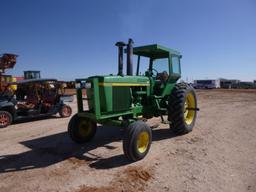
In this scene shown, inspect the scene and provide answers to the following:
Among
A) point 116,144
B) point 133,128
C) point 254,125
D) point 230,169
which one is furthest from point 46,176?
point 254,125

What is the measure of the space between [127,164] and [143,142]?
0.70 metres

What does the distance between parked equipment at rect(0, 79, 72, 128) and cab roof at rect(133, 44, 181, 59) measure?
4.94 metres

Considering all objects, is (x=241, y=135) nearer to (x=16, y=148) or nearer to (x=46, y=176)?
(x=46, y=176)

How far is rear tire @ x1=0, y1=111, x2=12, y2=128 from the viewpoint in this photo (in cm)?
925

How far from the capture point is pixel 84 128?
22.2ft

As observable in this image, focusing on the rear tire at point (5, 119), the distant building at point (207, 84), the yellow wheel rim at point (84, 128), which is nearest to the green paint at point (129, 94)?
the yellow wheel rim at point (84, 128)

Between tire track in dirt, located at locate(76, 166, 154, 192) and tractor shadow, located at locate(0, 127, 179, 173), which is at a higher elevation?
tractor shadow, located at locate(0, 127, 179, 173)

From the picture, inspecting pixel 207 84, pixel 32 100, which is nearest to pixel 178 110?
pixel 32 100

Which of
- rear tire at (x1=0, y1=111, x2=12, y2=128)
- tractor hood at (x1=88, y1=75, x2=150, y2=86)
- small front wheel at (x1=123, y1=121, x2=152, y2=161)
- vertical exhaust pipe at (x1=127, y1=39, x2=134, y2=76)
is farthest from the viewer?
rear tire at (x1=0, y1=111, x2=12, y2=128)

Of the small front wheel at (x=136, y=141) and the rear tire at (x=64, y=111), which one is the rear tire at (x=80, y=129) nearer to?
the small front wheel at (x=136, y=141)

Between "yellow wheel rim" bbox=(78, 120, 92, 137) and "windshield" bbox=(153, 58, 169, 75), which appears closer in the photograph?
"yellow wheel rim" bbox=(78, 120, 92, 137)

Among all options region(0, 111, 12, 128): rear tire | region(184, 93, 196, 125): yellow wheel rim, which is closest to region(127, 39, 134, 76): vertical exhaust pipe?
region(184, 93, 196, 125): yellow wheel rim

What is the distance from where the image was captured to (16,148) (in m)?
6.31

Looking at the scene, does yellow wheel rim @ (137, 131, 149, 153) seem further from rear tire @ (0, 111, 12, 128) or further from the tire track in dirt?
rear tire @ (0, 111, 12, 128)
